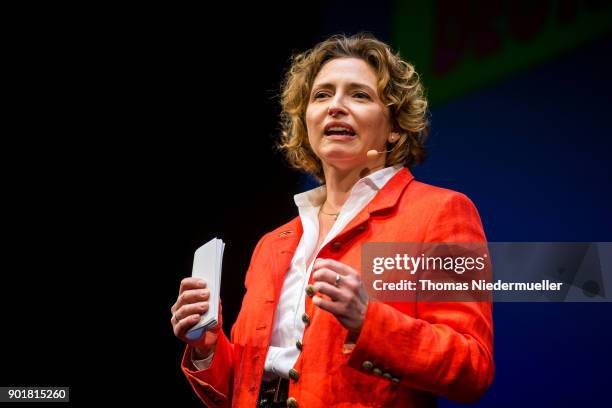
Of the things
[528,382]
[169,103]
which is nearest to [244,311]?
[528,382]

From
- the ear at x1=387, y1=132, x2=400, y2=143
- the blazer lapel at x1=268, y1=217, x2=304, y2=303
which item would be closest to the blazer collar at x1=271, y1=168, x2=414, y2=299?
the blazer lapel at x1=268, y1=217, x2=304, y2=303

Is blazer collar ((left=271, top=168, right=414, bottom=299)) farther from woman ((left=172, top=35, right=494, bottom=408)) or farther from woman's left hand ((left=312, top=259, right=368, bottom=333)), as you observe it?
woman's left hand ((left=312, top=259, right=368, bottom=333))

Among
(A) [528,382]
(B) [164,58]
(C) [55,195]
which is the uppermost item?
(B) [164,58]

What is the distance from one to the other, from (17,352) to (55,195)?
63 cm

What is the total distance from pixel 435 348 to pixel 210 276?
527 mm

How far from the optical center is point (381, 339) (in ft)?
3.91

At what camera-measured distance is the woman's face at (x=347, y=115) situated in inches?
64.4

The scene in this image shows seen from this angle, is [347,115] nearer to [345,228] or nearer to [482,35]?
[345,228]

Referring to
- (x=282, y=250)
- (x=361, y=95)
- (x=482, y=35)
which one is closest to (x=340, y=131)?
(x=361, y=95)

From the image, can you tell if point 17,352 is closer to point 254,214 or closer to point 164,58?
point 254,214

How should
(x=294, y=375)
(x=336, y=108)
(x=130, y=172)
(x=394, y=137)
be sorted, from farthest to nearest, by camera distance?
(x=130, y=172) → (x=394, y=137) → (x=336, y=108) → (x=294, y=375)

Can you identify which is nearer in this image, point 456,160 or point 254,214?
point 456,160

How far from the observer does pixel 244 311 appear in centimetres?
163

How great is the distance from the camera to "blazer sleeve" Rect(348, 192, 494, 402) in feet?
3.92
